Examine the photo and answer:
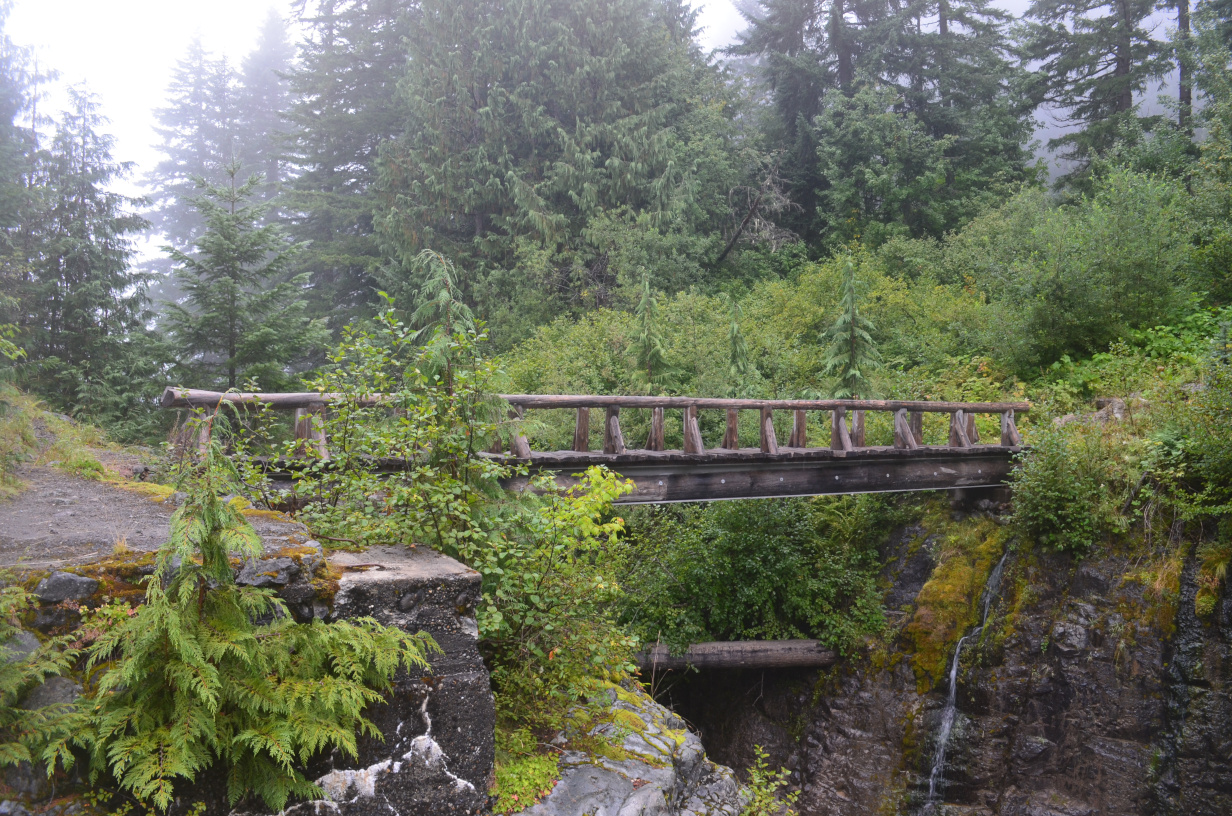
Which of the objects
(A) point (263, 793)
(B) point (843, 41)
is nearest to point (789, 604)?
(A) point (263, 793)

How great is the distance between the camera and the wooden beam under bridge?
29.8ft

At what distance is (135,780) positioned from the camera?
3.01 meters

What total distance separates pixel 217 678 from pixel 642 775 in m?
3.12

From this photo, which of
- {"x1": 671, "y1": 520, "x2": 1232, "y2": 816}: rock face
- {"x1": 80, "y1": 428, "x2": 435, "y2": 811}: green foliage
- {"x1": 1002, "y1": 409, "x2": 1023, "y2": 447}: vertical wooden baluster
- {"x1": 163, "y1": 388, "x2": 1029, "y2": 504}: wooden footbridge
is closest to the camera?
{"x1": 80, "y1": 428, "x2": 435, "y2": 811}: green foliage

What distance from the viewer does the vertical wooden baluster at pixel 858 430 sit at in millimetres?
11695

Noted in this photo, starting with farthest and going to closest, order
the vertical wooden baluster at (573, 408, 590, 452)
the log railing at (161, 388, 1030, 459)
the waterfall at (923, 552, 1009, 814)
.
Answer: the waterfall at (923, 552, 1009, 814) < the vertical wooden baluster at (573, 408, 590, 452) < the log railing at (161, 388, 1030, 459)

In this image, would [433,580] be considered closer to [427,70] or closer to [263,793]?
[263,793]

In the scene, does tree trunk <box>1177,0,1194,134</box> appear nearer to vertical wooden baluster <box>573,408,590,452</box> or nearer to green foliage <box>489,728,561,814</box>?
vertical wooden baluster <box>573,408,590,452</box>

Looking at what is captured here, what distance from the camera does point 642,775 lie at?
5148 mm

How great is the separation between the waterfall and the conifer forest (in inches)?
2.4

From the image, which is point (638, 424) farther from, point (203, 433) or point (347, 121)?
point (347, 121)

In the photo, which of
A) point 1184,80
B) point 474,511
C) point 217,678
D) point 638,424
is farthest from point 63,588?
point 1184,80

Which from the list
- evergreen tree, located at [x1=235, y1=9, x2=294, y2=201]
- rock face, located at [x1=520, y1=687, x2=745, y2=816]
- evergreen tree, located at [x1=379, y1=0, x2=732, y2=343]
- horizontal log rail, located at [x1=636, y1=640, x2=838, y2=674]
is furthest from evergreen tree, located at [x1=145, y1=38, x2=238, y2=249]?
rock face, located at [x1=520, y1=687, x2=745, y2=816]

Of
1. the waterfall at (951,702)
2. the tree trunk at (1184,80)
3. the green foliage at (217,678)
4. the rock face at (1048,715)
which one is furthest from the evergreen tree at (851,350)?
the tree trunk at (1184,80)
